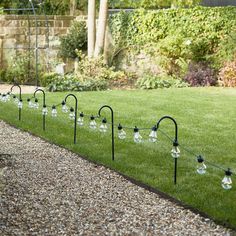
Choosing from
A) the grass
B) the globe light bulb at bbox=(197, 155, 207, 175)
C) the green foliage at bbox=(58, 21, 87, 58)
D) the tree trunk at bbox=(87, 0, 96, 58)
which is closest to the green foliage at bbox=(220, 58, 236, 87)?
the grass

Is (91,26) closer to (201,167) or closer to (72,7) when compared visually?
(72,7)

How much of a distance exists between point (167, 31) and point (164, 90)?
9.77ft

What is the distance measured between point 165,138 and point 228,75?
22.4ft

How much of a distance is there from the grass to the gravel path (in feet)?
0.79

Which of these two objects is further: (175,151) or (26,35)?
(26,35)

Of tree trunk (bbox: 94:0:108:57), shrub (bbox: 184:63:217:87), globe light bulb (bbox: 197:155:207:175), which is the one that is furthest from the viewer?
tree trunk (bbox: 94:0:108:57)

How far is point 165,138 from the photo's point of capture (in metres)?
7.34

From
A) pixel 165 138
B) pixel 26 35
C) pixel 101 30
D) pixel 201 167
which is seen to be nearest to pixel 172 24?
pixel 101 30

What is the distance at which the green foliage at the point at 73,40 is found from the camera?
1599cm

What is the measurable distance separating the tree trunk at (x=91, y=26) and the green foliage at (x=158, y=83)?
221 cm

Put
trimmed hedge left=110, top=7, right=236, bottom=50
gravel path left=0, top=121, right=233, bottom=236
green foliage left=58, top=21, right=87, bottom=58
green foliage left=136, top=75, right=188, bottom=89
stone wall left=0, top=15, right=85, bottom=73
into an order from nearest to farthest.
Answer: gravel path left=0, top=121, right=233, bottom=236 < green foliage left=136, top=75, right=188, bottom=89 < trimmed hedge left=110, top=7, right=236, bottom=50 < green foliage left=58, top=21, right=87, bottom=58 < stone wall left=0, top=15, right=85, bottom=73

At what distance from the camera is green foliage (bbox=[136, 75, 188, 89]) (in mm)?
13695

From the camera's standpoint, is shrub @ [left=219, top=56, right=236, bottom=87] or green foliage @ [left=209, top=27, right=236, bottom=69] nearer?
shrub @ [left=219, top=56, right=236, bottom=87]

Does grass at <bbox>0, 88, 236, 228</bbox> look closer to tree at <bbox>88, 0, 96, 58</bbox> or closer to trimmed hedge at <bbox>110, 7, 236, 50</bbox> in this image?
trimmed hedge at <bbox>110, 7, 236, 50</bbox>
